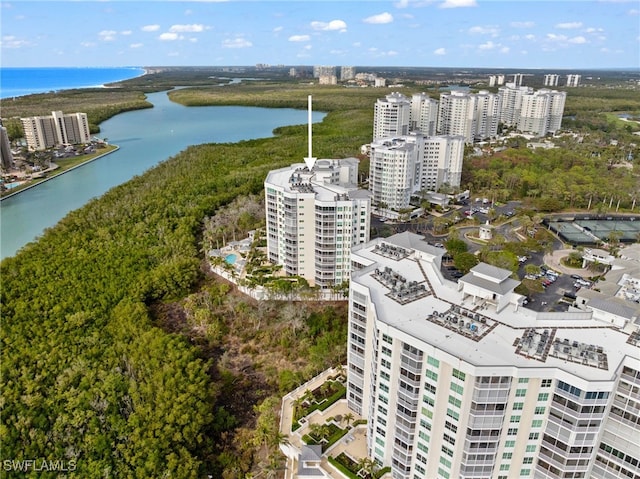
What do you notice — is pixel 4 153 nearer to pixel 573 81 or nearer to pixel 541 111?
pixel 541 111

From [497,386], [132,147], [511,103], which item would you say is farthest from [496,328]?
[511,103]

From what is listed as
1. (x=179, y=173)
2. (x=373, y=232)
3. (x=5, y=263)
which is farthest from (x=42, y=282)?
(x=179, y=173)

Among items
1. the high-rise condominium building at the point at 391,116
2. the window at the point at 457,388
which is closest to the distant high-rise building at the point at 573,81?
the high-rise condominium building at the point at 391,116

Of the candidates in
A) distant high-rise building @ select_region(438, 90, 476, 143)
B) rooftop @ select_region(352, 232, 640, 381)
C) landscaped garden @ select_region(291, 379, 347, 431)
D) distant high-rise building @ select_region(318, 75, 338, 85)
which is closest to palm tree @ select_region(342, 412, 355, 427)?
landscaped garden @ select_region(291, 379, 347, 431)

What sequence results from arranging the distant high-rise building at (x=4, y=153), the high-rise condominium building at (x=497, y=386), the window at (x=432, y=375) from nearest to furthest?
1. the high-rise condominium building at (x=497, y=386)
2. the window at (x=432, y=375)
3. the distant high-rise building at (x=4, y=153)

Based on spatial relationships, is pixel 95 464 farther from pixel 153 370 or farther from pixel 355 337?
pixel 355 337

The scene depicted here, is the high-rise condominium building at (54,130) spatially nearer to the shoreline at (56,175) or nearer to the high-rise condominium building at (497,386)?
the shoreline at (56,175)
